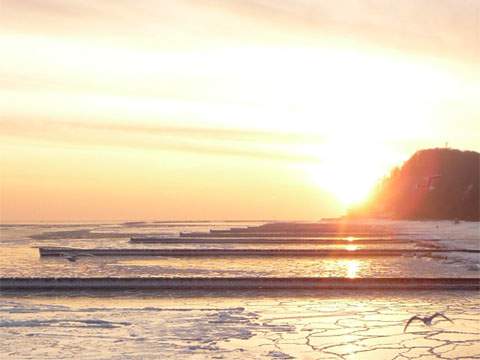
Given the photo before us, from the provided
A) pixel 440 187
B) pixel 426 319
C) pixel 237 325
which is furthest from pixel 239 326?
pixel 440 187

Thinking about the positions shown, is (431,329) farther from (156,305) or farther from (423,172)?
(423,172)

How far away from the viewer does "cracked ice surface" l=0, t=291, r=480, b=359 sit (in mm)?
11273

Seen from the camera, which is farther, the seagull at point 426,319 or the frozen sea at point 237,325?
the seagull at point 426,319

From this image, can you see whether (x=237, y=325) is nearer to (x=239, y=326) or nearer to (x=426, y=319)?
(x=239, y=326)

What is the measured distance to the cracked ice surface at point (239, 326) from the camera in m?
11.3

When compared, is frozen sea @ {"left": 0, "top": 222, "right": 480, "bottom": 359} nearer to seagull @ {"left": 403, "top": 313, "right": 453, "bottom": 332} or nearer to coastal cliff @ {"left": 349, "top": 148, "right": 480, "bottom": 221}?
seagull @ {"left": 403, "top": 313, "right": 453, "bottom": 332}

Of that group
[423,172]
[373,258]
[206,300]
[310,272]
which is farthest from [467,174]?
[206,300]

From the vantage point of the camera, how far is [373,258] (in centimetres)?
3434

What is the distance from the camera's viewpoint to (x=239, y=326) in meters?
13.6

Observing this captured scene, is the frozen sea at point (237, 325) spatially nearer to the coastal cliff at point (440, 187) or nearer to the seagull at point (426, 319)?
the seagull at point (426, 319)

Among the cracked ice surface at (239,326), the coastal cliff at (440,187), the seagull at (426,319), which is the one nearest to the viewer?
the cracked ice surface at (239,326)

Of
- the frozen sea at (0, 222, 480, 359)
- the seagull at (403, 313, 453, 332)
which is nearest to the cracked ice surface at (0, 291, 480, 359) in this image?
the frozen sea at (0, 222, 480, 359)

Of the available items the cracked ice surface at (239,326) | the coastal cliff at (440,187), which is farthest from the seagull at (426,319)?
the coastal cliff at (440,187)

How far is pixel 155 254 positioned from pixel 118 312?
21.9 metres
